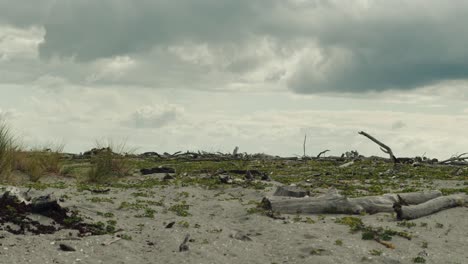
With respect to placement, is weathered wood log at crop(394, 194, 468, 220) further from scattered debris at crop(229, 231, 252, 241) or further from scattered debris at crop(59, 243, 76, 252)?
scattered debris at crop(59, 243, 76, 252)

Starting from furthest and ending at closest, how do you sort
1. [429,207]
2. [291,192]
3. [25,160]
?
[25,160], [291,192], [429,207]

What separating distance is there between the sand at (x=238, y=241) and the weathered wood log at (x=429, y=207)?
0.56 ft

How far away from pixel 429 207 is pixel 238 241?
551 cm

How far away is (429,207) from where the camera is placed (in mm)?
14992

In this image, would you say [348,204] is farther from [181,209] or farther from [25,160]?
[25,160]

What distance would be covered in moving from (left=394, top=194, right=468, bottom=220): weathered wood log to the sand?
6.7 inches

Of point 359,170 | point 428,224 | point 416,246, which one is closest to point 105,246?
point 416,246

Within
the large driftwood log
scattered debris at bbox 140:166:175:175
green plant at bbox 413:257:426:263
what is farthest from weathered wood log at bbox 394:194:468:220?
scattered debris at bbox 140:166:175:175

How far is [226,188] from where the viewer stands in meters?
20.5

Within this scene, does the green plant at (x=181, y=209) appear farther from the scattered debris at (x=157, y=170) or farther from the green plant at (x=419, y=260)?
the scattered debris at (x=157, y=170)

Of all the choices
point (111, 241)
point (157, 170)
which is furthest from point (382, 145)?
point (111, 241)

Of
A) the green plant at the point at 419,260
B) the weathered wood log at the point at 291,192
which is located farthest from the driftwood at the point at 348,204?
the green plant at the point at 419,260

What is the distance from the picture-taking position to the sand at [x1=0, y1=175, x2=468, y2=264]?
1128 cm

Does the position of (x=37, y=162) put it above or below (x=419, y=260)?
above
